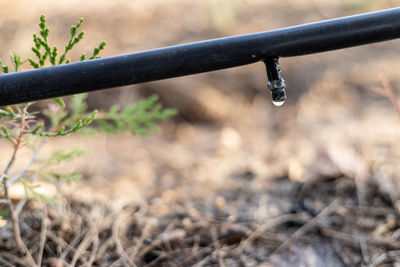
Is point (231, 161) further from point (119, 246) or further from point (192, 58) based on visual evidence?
point (192, 58)

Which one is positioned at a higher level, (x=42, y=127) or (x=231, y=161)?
(x=42, y=127)

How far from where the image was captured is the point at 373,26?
1.19 m

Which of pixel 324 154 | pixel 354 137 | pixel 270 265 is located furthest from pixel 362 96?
pixel 270 265

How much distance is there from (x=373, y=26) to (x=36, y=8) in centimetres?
557

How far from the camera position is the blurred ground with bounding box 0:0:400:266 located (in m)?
1.94

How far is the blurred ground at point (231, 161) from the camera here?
1.94 metres

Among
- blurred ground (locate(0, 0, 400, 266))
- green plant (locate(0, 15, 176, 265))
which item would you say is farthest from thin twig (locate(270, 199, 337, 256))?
green plant (locate(0, 15, 176, 265))

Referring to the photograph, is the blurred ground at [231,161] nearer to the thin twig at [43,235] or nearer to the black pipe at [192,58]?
the thin twig at [43,235]

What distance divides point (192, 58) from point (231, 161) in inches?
98.2

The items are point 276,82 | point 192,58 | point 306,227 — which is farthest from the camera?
point 306,227

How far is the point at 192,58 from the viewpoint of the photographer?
1160 millimetres

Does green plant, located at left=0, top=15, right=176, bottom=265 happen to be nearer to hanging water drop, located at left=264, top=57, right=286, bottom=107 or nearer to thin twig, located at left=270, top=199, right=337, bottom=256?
hanging water drop, located at left=264, top=57, right=286, bottom=107

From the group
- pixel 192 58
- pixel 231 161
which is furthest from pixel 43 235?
pixel 231 161

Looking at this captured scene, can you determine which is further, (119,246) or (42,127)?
(119,246)
